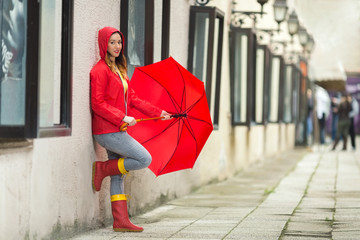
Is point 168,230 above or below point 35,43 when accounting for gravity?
below

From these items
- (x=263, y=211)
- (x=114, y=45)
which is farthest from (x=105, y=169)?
(x=263, y=211)

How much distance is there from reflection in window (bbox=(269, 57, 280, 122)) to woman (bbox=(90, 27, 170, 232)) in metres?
14.6

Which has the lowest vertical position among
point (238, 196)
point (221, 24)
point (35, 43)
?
point (238, 196)

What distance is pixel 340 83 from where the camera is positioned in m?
33.6

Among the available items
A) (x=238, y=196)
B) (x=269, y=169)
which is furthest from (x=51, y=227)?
(x=269, y=169)

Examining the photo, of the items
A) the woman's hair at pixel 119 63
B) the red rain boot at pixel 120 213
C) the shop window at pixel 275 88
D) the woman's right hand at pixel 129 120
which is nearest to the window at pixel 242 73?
the shop window at pixel 275 88

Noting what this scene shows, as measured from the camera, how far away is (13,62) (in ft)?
19.8

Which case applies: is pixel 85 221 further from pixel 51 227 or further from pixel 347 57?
pixel 347 57

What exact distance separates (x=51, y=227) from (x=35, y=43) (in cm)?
160

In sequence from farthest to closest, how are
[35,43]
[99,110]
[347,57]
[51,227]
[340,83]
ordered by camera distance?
A: [347,57] < [340,83] < [99,110] < [51,227] < [35,43]

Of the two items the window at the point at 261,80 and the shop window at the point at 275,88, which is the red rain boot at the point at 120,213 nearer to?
the window at the point at 261,80

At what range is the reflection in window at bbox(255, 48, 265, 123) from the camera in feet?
60.3

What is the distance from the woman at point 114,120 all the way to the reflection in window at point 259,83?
420 inches

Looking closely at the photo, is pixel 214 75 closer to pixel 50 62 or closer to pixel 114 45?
pixel 114 45
